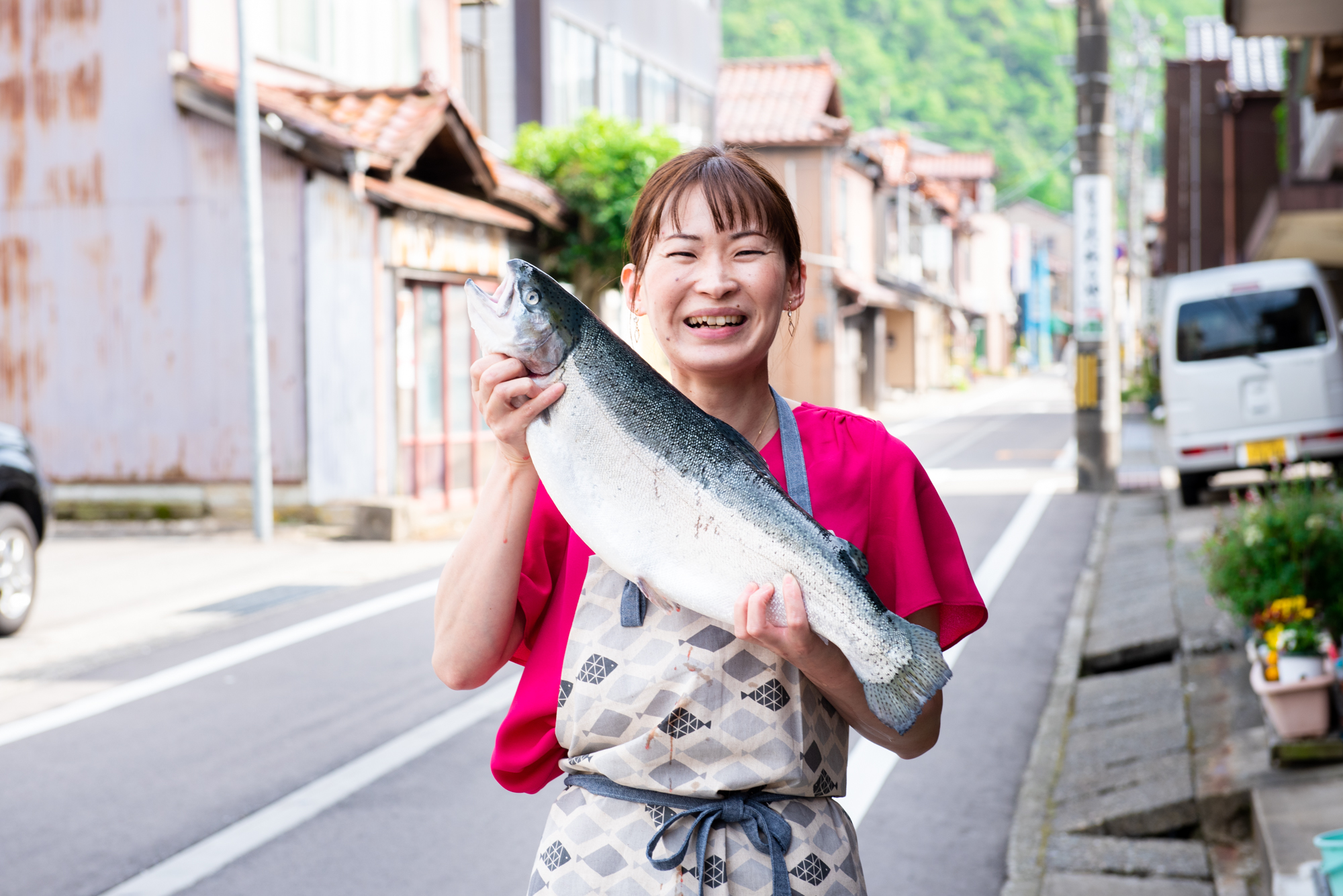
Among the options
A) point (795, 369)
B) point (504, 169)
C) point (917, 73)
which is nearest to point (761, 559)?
point (504, 169)

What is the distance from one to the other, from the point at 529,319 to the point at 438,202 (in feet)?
49.6

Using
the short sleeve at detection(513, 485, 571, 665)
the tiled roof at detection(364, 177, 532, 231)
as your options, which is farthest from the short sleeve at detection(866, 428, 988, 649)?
the tiled roof at detection(364, 177, 532, 231)

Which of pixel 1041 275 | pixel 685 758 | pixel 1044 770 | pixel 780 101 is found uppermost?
pixel 780 101

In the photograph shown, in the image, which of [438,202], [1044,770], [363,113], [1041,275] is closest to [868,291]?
[438,202]

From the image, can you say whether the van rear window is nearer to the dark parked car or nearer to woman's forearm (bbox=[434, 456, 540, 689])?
the dark parked car

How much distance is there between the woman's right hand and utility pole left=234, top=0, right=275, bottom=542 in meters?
13.0

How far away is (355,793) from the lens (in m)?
6.02

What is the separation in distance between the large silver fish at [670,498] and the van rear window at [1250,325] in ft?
45.6

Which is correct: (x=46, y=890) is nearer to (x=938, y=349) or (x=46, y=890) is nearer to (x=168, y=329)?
(x=168, y=329)

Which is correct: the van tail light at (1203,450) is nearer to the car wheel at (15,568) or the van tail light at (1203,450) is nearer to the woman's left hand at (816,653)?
the car wheel at (15,568)

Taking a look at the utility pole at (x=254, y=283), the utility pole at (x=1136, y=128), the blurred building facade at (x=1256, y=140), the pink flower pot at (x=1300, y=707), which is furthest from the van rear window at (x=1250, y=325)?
the utility pole at (x=1136, y=128)

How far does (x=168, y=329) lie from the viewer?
15992 mm

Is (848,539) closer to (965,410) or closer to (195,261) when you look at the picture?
(195,261)

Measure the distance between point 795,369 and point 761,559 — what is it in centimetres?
3363
